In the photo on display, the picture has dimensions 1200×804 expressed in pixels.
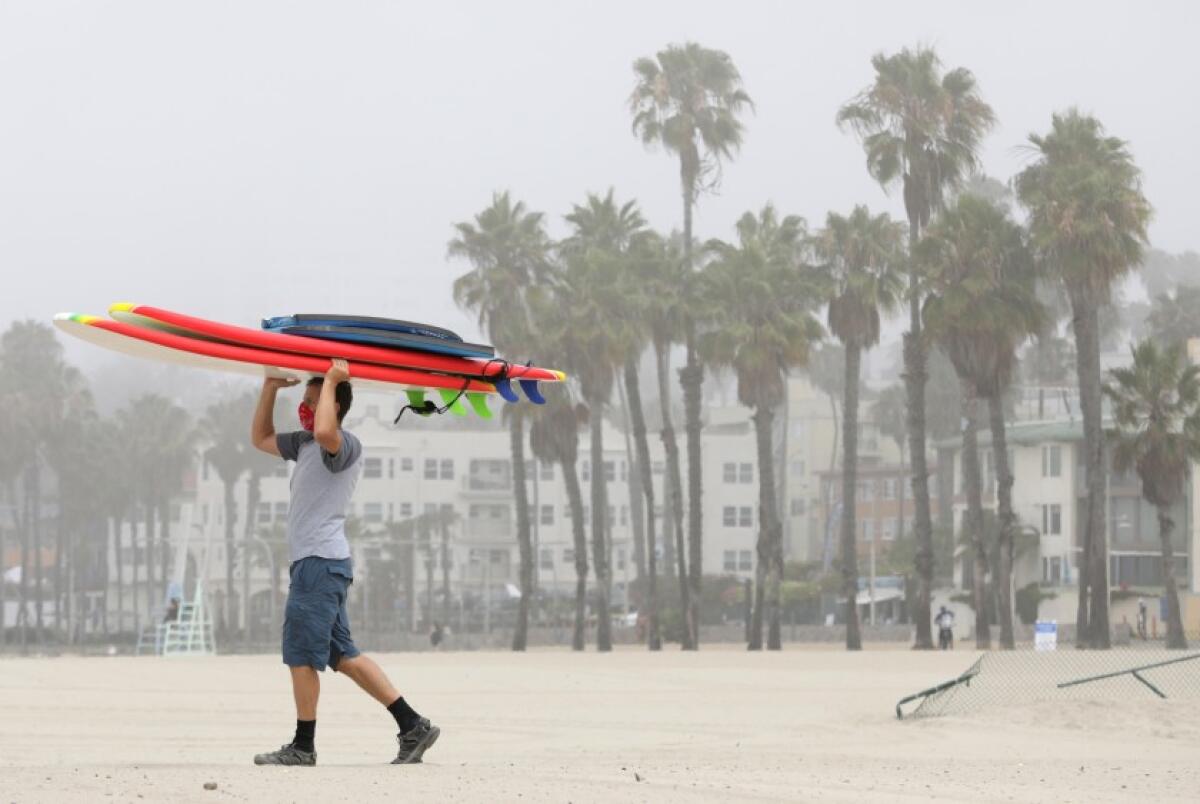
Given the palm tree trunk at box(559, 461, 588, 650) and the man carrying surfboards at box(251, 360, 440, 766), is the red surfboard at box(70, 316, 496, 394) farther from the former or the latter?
the palm tree trunk at box(559, 461, 588, 650)

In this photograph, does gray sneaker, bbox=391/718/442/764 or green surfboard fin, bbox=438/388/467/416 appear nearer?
gray sneaker, bbox=391/718/442/764

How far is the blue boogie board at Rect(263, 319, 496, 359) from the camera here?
9336mm

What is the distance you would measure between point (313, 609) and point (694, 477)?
145 feet

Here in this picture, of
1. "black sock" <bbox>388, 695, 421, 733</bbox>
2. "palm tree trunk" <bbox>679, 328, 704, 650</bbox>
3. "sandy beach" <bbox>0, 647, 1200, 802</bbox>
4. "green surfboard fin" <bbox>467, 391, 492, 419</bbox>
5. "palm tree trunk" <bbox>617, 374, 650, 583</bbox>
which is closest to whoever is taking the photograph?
"sandy beach" <bbox>0, 647, 1200, 802</bbox>

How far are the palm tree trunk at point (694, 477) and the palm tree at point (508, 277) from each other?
460 centimetres

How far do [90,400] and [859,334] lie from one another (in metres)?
66.1

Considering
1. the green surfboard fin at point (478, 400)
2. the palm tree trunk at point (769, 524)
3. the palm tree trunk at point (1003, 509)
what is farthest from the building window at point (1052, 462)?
the green surfboard fin at point (478, 400)

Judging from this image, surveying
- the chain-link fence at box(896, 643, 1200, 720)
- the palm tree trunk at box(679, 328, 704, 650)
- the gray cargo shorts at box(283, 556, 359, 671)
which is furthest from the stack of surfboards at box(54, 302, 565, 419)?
the palm tree trunk at box(679, 328, 704, 650)

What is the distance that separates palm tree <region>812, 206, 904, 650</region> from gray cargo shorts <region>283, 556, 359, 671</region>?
4340 centimetres

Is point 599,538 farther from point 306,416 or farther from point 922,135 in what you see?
point 306,416

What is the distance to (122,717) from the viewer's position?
1748 centimetres

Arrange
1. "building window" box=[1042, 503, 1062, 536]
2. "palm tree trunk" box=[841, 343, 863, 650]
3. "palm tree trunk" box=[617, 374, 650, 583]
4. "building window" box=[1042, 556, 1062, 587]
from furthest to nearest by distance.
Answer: "palm tree trunk" box=[617, 374, 650, 583] < "building window" box=[1042, 556, 1062, 587] < "building window" box=[1042, 503, 1062, 536] < "palm tree trunk" box=[841, 343, 863, 650]

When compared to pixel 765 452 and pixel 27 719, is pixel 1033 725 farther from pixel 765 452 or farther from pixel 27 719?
pixel 765 452

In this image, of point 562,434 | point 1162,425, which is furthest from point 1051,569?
point 1162,425
